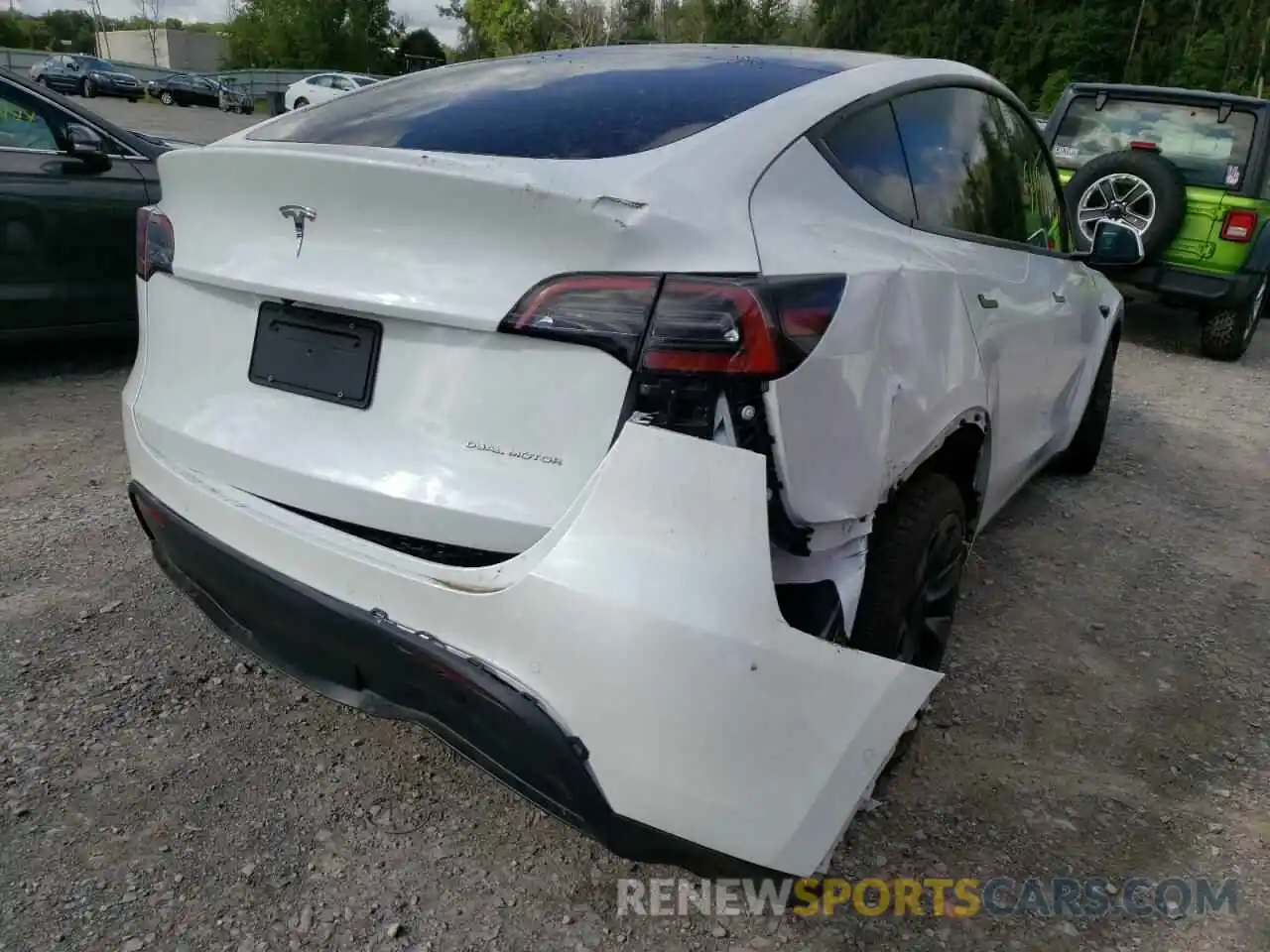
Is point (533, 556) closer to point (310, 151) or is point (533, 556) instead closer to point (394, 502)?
point (394, 502)

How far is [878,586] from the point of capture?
200 centimetres

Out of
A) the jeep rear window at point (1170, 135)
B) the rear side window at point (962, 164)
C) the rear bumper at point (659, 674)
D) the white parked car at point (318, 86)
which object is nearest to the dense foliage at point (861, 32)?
→ the white parked car at point (318, 86)

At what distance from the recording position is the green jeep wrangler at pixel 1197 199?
6.64 meters

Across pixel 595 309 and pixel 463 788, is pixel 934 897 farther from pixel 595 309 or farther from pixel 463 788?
pixel 595 309

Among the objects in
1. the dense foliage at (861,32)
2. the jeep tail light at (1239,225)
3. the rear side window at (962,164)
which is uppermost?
the dense foliage at (861,32)

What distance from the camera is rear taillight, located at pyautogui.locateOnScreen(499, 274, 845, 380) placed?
1.55 m

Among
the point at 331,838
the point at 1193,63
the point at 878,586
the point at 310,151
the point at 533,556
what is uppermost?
the point at 1193,63

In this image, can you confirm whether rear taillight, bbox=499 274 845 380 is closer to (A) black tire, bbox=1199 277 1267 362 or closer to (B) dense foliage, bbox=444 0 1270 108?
(A) black tire, bbox=1199 277 1267 362

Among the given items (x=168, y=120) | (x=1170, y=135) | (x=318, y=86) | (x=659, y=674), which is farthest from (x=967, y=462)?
(x=318, y=86)

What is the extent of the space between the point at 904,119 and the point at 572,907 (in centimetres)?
193

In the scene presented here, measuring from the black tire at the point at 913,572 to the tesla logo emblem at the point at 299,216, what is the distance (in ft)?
4.00

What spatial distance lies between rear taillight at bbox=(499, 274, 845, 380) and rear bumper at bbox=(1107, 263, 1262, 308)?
20.0 feet

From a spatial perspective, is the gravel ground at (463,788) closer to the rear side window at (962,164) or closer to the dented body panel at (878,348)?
the dented body panel at (878,348)

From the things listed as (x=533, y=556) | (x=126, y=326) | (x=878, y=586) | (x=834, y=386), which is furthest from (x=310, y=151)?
(x=126, y=326)
